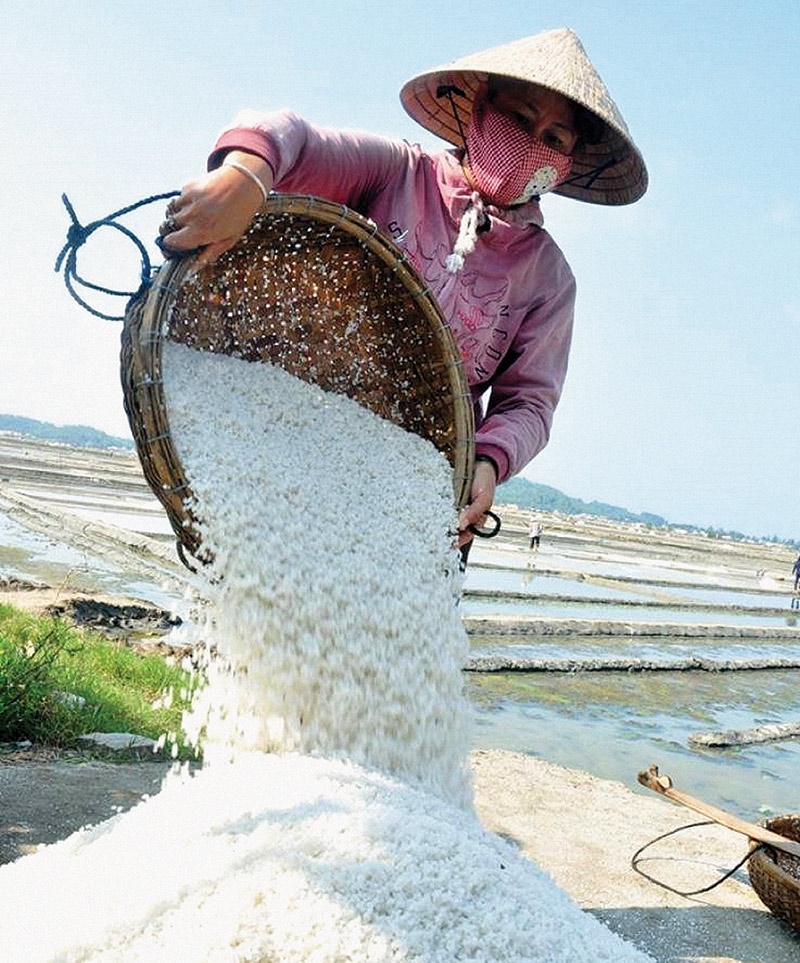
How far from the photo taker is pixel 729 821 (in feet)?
10.7

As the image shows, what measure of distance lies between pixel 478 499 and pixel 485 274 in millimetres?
526

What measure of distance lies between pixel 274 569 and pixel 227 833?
0.45m

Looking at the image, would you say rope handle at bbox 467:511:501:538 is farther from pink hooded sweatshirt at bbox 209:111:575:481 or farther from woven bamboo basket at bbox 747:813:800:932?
woven bamboo basket at bbox 747:813:800:932

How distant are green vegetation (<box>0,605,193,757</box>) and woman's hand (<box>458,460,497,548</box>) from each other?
1223mm

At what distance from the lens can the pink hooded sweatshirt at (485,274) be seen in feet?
6.78

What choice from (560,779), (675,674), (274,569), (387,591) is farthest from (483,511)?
(675,674)

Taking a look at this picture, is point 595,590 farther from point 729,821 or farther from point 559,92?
point 559,92

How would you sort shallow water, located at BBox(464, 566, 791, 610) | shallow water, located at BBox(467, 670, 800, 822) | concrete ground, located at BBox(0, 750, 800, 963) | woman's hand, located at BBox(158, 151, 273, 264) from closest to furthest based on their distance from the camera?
woman's hand, located at BBox(158, 151, 273, 264) < concrete ground, located at BBox(0, 750, 800, 963) < shallow water, located at BBox(467, 670, 800, 822) < shallow water, located at BBox(464, 566, 791, 610)

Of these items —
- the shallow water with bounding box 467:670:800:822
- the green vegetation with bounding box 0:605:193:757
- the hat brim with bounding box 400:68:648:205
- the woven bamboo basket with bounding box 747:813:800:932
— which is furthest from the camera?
the shallow water with bounding box 467:670:800:822

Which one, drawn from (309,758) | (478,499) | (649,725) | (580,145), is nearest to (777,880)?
(478,499)

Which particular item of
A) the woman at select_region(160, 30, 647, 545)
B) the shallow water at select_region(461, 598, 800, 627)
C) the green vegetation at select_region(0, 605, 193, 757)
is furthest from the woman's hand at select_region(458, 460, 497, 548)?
the shallow water at select_region(461, 598, 800, 627)

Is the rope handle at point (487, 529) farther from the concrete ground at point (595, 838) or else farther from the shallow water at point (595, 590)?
the shallow water at point (595, 590)

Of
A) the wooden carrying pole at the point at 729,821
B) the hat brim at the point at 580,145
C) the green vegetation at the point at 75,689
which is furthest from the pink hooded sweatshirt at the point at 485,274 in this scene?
the wooden carrying pole at the point at 729,821

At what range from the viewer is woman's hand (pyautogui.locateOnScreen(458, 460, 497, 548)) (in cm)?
202
